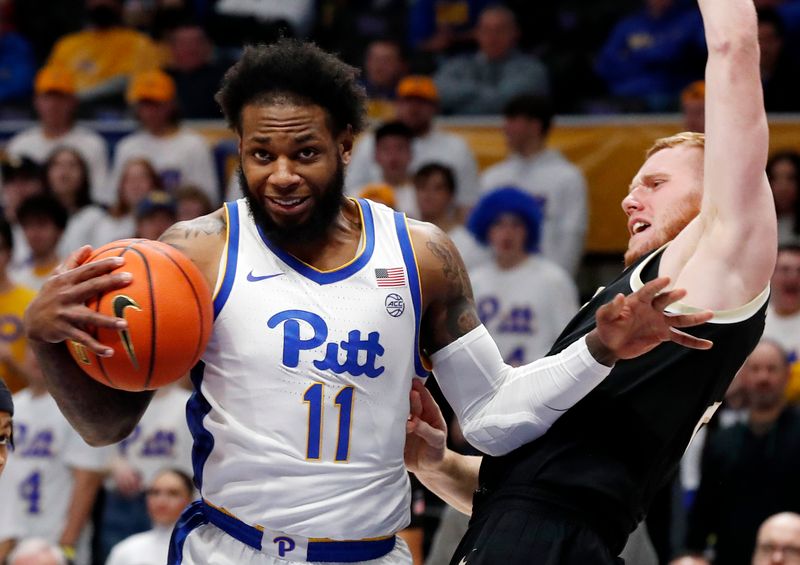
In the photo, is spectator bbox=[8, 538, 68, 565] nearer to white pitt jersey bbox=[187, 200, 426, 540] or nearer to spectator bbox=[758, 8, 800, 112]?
white pitt jersey bbox=[187, 200, 426, 540]

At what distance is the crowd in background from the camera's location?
23.9 ft

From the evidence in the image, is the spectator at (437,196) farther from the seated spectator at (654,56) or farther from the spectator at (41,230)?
the spectator at (41,230)

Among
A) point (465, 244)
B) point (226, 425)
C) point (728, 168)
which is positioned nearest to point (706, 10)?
point (728, 168)

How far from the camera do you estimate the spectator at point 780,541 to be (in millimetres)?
6285

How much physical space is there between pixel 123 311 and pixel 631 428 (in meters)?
1.52

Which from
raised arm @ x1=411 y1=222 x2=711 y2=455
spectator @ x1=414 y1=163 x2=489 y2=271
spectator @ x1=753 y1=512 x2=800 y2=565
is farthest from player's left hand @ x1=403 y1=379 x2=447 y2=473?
spectator @ x1=414 y1=163 x2=489 y2=271

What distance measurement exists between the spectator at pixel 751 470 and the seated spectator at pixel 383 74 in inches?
174

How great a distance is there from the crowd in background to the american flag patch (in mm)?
1621

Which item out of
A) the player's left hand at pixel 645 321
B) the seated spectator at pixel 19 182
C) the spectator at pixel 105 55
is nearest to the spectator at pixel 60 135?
the seated spectator at pixel 19 182

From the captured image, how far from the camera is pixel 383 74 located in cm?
1079

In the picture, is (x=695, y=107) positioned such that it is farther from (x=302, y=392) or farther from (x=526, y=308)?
(x=302, y=392)

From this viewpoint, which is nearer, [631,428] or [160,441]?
[631,428]

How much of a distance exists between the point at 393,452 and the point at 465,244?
5097mm

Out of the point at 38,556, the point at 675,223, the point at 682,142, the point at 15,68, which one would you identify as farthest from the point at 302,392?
the point at 15,68
